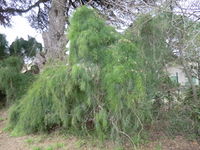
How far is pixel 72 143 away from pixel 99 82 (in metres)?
1.72

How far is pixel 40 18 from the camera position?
798 cm

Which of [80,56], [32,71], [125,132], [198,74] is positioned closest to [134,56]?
[80,56]

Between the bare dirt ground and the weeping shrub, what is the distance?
0.29 metres

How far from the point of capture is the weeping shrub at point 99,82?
10.1 feet

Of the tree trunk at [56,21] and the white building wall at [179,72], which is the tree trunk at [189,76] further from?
the tree trunk at [56,21]

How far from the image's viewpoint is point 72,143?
4.18 m

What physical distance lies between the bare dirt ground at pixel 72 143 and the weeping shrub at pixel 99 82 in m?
0.29

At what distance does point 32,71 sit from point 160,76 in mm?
5480

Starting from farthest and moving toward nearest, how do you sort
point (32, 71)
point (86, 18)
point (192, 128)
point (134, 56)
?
point (32, 71)
point (192, 128)
point (86, 18)
point (134, 56)

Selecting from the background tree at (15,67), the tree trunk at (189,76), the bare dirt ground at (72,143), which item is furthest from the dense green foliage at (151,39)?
the background tree at (15,67)

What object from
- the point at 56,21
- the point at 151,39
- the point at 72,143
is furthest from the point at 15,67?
the point at 151,39

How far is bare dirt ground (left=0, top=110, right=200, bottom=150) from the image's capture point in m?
3.88

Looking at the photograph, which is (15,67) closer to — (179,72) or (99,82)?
(99,82)

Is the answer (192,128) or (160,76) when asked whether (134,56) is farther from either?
(192,128)
